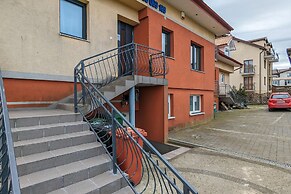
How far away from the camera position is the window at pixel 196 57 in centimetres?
1030

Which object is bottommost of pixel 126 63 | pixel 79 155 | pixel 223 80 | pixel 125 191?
pixel 125 191

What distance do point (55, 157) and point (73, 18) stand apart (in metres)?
4.46

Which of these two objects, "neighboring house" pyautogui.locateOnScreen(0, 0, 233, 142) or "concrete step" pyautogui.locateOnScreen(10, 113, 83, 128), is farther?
"neighboring house" pyautogui.locateOnScreen(0, 0, 233, 142)

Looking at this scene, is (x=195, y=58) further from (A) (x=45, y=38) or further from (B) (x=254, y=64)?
(B) (x=254, y=64)

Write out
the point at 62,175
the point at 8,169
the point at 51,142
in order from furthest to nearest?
1. the point at 51,142
2. the point at 62,175
3. the point at 8,169

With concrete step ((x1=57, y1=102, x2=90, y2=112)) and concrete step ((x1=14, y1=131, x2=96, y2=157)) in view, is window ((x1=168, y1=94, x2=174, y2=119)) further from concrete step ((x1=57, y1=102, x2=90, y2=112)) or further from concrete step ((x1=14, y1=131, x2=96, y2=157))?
concrete step ((x1=14, y1=131, x2=96, y2=157))

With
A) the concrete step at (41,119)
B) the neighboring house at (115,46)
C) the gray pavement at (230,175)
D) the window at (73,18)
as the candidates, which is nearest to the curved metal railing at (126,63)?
the neighboring house at (115,46)

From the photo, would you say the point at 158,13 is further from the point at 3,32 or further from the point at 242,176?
the point at 242,176

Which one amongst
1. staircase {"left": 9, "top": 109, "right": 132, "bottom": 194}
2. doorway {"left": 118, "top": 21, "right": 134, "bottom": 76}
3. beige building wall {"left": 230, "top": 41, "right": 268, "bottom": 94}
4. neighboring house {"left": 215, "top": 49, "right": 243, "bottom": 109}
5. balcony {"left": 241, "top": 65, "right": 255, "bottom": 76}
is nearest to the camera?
staircase {"left": 9, "top": 109, "right": 132, "bottom": 194}

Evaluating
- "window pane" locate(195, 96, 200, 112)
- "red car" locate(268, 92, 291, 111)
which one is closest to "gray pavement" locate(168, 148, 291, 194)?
"window pane" locate(195, 96, 200, 112)

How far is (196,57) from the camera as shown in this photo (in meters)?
10.7

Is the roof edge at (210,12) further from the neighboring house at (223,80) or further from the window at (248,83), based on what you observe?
the window at (248,83)

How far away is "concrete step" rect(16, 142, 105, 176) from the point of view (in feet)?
8.40

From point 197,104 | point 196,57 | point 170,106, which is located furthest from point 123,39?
point 197,104
